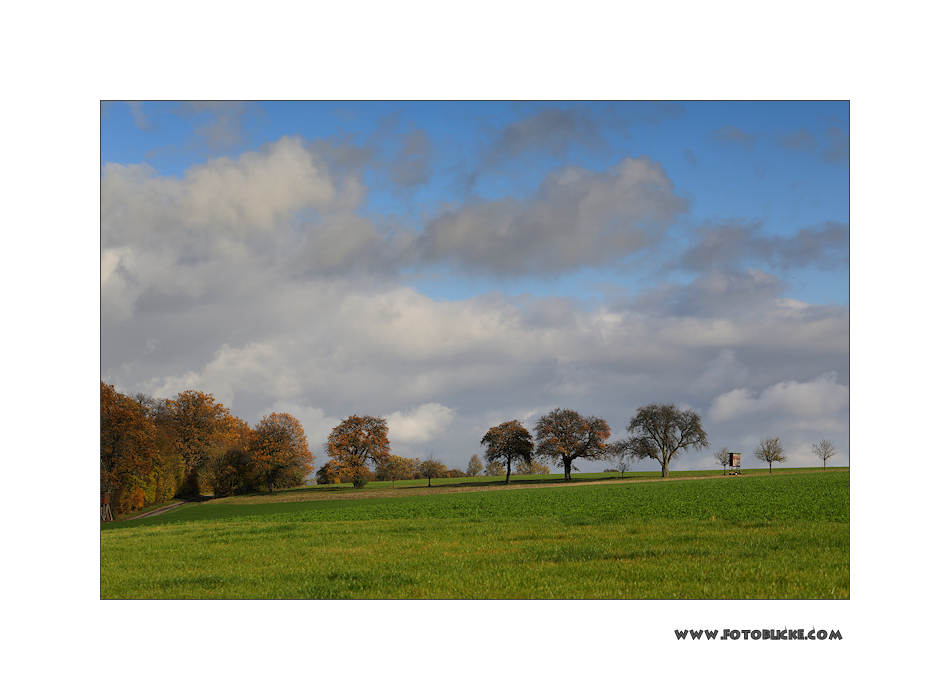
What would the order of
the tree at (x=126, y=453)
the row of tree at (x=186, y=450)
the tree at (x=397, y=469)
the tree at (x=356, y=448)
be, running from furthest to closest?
the tree at (x=397, y=469) < the tree at (x=356, y=448) < the row of tree at (x=186, y=450) < the tree at (x=126, y=453)

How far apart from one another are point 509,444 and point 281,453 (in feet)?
40.9

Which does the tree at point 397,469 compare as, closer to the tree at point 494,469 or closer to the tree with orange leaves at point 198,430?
the tree at point 494,469

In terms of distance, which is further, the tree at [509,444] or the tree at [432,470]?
the tree at [432,470]

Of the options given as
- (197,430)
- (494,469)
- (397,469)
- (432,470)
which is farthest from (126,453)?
(494,469)

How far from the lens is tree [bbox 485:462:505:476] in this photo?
3816cm

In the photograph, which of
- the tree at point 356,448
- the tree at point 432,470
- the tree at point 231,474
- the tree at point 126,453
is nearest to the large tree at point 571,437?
the tree at point 432,470

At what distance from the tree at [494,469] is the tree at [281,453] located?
10618mm

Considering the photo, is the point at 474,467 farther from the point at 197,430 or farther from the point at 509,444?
the point at 197,430

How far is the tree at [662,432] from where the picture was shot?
39.2 m

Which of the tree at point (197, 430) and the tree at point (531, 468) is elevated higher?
the tree at point (197, 430)

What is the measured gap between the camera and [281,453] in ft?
106
